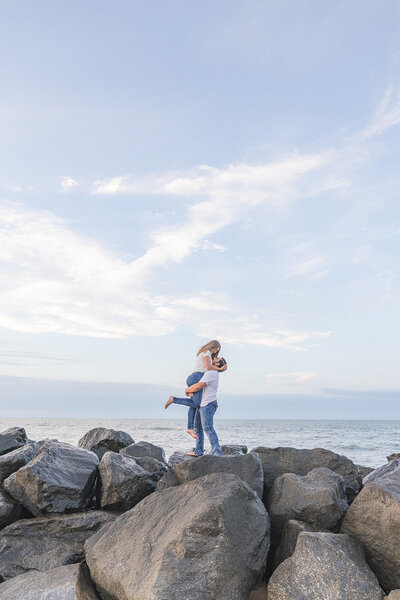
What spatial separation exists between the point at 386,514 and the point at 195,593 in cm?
238

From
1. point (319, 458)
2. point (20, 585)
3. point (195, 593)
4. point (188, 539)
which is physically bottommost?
point (20, 585)

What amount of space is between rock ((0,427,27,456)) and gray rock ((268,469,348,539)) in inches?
234

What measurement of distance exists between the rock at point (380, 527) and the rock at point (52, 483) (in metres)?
3.89

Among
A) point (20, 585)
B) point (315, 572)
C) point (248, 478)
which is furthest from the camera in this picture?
point (248, 478)

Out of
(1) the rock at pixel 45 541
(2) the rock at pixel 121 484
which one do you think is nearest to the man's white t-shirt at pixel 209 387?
A: (2) the rock at pixel 121 484

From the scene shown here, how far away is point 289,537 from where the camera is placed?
5.85 m

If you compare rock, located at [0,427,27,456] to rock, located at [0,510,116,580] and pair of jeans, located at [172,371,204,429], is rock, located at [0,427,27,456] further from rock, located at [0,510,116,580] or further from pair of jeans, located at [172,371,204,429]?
pair of jeans, located at [172,371,204,429]

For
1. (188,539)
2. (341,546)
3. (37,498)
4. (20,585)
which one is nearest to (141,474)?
(37,498)

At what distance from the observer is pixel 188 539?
507cm

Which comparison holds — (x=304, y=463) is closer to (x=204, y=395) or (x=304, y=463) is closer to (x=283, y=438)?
(x=204, y=395)

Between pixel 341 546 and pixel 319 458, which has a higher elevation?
pixel 319 458

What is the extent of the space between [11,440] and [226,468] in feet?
17.7

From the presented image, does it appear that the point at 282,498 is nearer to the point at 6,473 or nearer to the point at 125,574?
the point at 125,574

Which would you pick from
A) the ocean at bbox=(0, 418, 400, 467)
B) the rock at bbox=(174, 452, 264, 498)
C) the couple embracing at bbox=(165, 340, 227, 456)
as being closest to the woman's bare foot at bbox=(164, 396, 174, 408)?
the couple embracing at bbox=(165, 340, 227, 456)
